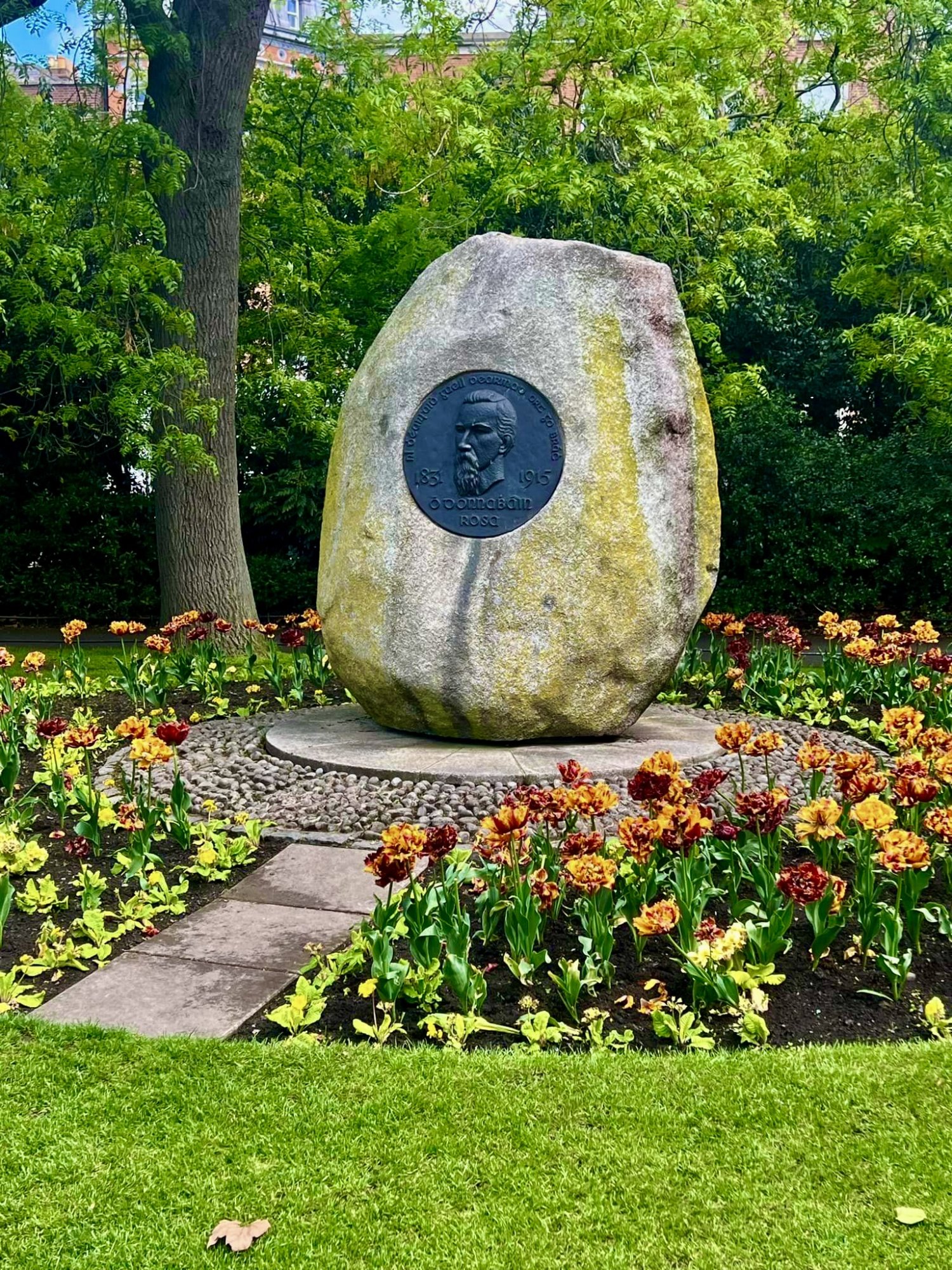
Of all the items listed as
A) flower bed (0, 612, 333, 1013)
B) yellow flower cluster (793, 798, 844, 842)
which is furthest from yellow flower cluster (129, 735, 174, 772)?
yellow flower cluster (793, 798, 844, 842)

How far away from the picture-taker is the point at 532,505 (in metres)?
6.52

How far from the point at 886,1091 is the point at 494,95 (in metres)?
13.6

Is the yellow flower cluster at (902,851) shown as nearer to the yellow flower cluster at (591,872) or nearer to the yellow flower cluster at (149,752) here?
the yellow flower cluster at (591,872)

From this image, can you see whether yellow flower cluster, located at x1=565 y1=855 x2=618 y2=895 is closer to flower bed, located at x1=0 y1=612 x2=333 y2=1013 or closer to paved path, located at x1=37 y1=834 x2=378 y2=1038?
paved path, located at x1=37 y1=834 x2=378 y2=1038

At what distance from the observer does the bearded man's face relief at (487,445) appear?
6.54 m

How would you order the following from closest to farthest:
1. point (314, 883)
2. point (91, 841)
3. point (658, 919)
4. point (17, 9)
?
point (658, 919) → point (314, 883) → point (91, 841) → point (17, 9)

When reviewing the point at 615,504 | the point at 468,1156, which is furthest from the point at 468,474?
the point at 468,1156

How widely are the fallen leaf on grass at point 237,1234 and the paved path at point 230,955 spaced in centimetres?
92

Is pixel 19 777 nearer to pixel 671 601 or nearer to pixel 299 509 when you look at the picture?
pixel 671 601

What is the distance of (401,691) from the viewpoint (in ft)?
21.8

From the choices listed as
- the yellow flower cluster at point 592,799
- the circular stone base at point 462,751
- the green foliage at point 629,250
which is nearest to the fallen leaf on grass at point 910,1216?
the yellow flower cluster at point 592,799

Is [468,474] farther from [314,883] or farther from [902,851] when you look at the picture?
[902,851]

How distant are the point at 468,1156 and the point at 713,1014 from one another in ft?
3.59

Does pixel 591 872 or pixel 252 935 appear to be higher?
pixel 591 872
